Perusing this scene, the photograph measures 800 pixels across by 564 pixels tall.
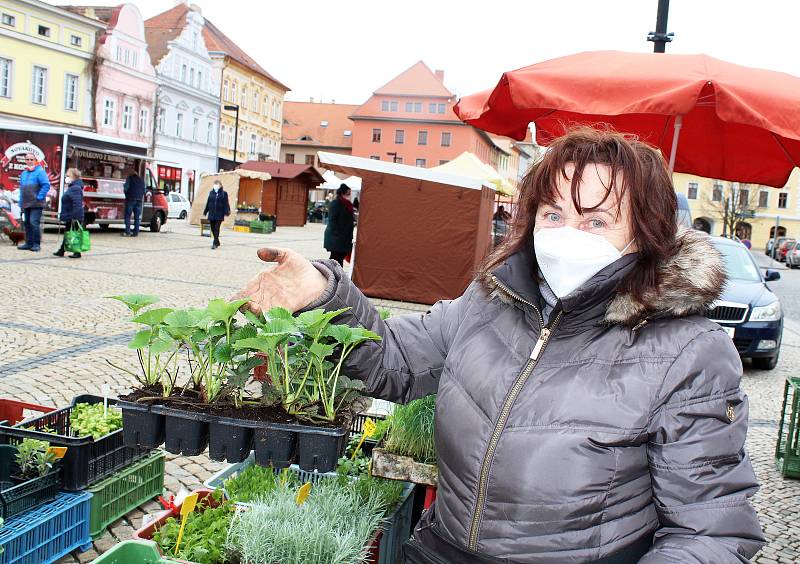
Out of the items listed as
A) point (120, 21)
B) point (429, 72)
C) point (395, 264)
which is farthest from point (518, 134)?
point (429, 72)

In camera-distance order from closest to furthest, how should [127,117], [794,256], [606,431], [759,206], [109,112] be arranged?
[606,431]
[109,112]
[794,256]
[127,117]
[759,206]

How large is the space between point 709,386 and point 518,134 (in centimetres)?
413

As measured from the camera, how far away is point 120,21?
121 feet

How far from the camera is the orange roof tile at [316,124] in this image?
266 feet

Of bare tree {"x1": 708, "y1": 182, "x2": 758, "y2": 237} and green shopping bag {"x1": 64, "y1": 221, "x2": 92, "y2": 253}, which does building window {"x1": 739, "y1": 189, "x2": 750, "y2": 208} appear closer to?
bare tree {"x1": 708, "y1": 182, "x2": 758, "y2": 237}

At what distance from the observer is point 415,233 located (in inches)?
463

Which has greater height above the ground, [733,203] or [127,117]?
[127,117]

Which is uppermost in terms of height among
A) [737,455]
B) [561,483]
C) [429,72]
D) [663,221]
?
[429,72]

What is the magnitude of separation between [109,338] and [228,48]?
166 ft

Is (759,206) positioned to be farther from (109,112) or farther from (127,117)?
(109,112)

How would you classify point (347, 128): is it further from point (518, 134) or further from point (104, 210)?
point (518, 134)

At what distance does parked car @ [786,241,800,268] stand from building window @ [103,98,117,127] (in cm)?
3573

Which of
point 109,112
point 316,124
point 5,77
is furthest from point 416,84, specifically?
point 5,77

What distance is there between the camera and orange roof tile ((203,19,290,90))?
2012 inches
